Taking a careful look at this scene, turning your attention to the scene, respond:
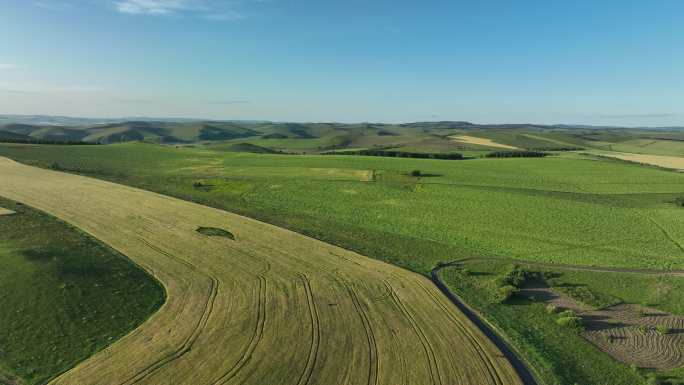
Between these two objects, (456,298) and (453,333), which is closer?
(453,333)

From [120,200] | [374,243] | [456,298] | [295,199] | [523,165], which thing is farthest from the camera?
[523,165]

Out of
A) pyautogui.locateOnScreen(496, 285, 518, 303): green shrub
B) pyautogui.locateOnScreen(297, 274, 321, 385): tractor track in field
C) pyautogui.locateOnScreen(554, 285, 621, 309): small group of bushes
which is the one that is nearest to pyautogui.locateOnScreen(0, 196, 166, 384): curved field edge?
pyautogui.locateOnScreen(297, 274, 321, 385): tractor track in field

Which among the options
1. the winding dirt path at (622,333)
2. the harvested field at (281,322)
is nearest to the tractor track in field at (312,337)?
the harvested field at (281,322)

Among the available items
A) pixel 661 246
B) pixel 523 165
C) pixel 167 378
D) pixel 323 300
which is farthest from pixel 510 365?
pixel 523 165

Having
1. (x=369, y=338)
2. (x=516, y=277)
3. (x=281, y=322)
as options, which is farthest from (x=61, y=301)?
(x=516, y=277)

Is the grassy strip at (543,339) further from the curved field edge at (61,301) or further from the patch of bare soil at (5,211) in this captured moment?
the patch of bare soil at (5,211)

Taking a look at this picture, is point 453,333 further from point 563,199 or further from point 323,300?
point 563,199

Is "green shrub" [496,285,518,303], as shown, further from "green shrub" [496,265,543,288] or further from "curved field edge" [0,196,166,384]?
"curved field edge" [0,196,166,384]
